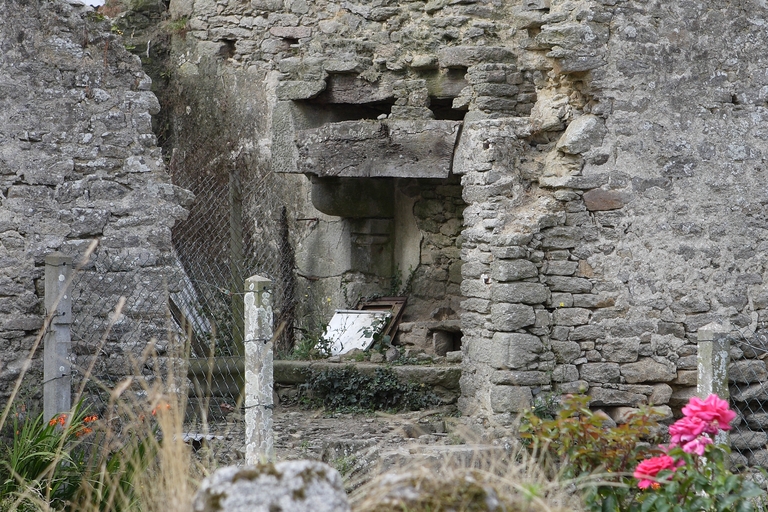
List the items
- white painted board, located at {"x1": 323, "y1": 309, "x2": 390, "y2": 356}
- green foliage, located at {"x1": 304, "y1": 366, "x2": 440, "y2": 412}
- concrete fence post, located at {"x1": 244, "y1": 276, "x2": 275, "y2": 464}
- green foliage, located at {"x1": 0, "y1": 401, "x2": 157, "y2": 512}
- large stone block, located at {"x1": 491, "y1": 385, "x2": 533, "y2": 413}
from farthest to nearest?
white painted board, located at {"x1": 323, "y1": 309, "x2": 390, "y2": 356} < green foliage, located at {"x1": 304, "y1": 366, "x2": 440, "y2": 412} < large stone block, located at {"x1": 491, "y1": 385, "x2": 533, "y2": 413} < concrete fence post, located at {"x1": 244, "y1": 276, "x2": 275, "y2": 464} < green foliage, located at {"x1": 0, "y1": 401, "x2": 157, "y2": 512}

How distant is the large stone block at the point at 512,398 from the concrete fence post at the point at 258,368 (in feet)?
6.74

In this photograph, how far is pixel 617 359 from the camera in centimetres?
664

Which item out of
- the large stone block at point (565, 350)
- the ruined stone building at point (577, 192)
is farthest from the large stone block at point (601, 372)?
the large stone block at point (565, 350)

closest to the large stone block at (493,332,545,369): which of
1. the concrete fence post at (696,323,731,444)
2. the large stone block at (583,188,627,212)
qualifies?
the large stone block at (583,188,627,212)

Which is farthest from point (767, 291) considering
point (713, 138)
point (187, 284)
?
point (187, 284)

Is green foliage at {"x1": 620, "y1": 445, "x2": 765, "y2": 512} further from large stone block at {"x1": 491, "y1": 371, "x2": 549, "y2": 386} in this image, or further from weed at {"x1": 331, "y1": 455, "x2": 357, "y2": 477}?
large stone block at {"x1": 491, "y1": 371, "x2": 549, "y2": 386}

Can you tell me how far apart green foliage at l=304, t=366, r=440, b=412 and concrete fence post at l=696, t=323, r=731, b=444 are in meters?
3.40

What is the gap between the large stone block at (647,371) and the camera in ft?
21.8

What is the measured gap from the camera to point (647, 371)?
6.65 metres

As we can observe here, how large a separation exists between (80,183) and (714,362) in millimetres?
3728

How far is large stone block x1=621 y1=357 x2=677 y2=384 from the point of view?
664 centimetres

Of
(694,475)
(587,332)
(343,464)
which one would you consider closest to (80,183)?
(343,464)

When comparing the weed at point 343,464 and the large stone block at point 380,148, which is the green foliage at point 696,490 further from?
the large stone block at point 380,148

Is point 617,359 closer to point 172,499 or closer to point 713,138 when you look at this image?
point 713,138
